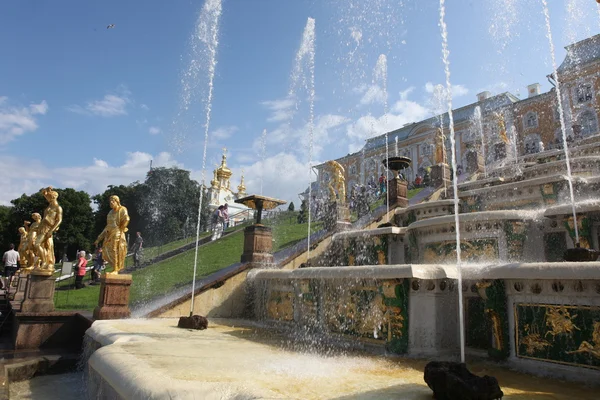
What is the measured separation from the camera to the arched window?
36.8 meters

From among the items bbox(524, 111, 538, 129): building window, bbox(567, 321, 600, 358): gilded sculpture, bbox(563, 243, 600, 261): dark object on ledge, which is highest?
bbox(524, 111, 538, 129): building window

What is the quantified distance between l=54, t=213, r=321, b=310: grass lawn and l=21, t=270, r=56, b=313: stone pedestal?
1.48m

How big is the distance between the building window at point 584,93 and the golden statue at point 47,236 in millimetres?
42341

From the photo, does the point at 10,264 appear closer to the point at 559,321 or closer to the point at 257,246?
the point at 257,246

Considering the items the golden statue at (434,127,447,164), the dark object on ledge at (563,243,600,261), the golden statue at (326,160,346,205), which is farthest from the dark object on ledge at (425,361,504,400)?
the golden statue at (434,127,447,164)

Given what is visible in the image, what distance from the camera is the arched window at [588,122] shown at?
3675 cm

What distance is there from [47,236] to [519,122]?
149ft

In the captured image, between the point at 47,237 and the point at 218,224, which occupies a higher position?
the point at 218,224

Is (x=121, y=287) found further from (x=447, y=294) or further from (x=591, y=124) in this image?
(x=591, y=124)

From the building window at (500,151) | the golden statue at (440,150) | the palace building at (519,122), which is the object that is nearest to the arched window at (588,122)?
the palace building at (519,122)

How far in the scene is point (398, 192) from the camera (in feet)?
48.7

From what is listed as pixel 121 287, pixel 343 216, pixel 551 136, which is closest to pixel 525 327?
pixel 121 287

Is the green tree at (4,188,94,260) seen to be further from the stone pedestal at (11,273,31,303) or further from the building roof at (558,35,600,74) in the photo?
the building roof at (558,35,600,74)

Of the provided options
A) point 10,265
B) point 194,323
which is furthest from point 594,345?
point 10,265
